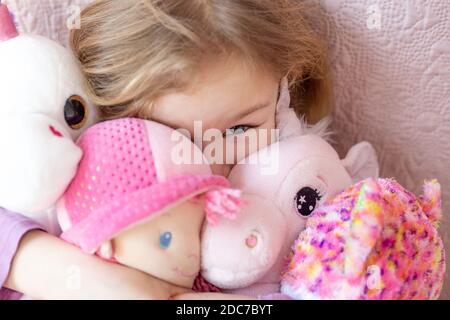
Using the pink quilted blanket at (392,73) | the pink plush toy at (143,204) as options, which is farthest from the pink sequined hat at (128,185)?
the pink quilted blanket at (392,73)

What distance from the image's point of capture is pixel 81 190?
0.70m

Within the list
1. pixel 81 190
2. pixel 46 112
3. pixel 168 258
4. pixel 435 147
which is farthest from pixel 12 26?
pixel 435 147

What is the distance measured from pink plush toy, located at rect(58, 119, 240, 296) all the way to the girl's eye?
0.12 metres

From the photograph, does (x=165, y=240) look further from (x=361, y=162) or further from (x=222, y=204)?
(x=361, y=162)

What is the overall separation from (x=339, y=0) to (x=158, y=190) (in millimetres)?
454

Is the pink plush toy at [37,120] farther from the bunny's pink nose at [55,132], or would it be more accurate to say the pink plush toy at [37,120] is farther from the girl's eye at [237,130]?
the girl's eye at [237,130]

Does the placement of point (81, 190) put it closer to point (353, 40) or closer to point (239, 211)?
point (239, 211)

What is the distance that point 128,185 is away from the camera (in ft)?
2.22

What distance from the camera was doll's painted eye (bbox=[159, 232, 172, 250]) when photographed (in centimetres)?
68

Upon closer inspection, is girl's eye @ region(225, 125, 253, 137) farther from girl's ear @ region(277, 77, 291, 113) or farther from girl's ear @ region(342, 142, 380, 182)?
girl's ear @ region(342, 142, 380, 182)

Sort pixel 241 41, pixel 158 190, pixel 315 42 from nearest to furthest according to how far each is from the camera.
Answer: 1. pixel 158 190
2. pixel 241 41
3. pixel 315 42

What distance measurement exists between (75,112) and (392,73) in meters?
0.49

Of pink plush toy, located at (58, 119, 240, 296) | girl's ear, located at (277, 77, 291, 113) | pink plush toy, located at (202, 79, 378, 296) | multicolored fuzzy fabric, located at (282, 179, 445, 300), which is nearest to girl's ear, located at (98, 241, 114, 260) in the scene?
pink plush toy, located at (58, 119, 240, 296)

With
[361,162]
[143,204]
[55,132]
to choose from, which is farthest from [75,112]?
[361,162]
